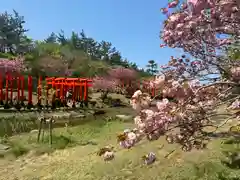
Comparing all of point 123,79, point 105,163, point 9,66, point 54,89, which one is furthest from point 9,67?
point 105,163

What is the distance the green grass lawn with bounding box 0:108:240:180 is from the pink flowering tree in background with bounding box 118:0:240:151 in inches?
57.1

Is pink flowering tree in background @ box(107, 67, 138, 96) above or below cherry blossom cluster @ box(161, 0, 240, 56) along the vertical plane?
above

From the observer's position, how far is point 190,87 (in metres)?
3.31

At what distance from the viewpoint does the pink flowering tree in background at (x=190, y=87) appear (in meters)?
2.84

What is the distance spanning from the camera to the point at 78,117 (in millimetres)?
15508

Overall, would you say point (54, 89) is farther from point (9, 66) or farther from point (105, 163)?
point (105, 163)

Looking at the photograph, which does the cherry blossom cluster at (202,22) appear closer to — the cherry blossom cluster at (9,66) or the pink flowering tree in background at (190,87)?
the pink flowering tree in background at (190,87)

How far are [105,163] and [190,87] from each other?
8.87 feet

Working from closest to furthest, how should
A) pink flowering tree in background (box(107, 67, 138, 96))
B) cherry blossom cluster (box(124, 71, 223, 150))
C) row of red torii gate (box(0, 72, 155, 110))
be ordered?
cherry blossom cluster (box(124, 71, 223, 150)) → row of red torii gate (box(0, 72, 155, 110)) → pink flowering tree in background (box(107, 67, 138, 96))

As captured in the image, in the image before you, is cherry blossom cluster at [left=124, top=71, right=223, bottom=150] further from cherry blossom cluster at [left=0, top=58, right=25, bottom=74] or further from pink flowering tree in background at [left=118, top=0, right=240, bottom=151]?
cherry blossom cluster at [left=0, top=58, right=25, bottom=74]

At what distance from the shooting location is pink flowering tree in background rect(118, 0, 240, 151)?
9.33 feet

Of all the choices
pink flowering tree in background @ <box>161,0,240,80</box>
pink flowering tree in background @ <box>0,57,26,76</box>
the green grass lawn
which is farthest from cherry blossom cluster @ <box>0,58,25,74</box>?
pink flowering tree in background @ <box>161,0,240,80</box>

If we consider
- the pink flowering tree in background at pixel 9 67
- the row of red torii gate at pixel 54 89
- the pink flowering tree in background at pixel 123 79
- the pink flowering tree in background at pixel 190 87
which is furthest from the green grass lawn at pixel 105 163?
the pink flowering tree in background at pixel 123 79

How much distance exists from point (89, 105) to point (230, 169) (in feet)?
55.1
